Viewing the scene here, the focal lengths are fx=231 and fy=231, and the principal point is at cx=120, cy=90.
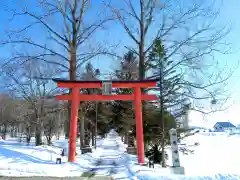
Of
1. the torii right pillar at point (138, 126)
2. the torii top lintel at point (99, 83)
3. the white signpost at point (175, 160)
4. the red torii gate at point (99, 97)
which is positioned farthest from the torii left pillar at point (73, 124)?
the white signpost at point (175, 160)

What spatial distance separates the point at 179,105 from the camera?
1530 cm

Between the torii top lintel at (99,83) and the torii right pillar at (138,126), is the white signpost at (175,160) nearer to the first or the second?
the torii right pillar at (138,126)

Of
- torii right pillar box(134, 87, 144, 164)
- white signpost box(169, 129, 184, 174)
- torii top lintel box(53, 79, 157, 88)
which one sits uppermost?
torii top lintel box(53, 79, 157, 88)

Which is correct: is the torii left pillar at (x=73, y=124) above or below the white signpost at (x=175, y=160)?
above

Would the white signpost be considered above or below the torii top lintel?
below

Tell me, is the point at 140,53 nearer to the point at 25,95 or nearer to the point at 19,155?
the point at 19,155

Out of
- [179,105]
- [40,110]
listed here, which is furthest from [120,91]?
[179,105]

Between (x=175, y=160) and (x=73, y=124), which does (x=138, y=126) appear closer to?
(x=175, y=160)

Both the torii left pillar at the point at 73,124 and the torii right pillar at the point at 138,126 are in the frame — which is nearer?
the torii left pillar at the point at 73,124

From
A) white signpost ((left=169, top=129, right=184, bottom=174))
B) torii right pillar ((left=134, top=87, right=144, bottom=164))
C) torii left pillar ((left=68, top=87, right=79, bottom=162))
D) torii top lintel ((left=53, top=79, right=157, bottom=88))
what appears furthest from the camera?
torii top lintel ((left=53, top=79, right=157, bottom=88))

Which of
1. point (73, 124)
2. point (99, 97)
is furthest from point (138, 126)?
point (73, 124)

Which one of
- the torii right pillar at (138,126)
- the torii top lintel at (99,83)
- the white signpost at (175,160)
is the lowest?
the white signpost at (175,160)

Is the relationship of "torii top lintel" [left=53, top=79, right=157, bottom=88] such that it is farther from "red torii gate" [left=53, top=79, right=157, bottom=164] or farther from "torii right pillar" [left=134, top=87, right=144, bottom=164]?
"torii right pillar" [left=134, top=87, right=144, bottom=164]

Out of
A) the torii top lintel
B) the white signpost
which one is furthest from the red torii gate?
the white signpost
